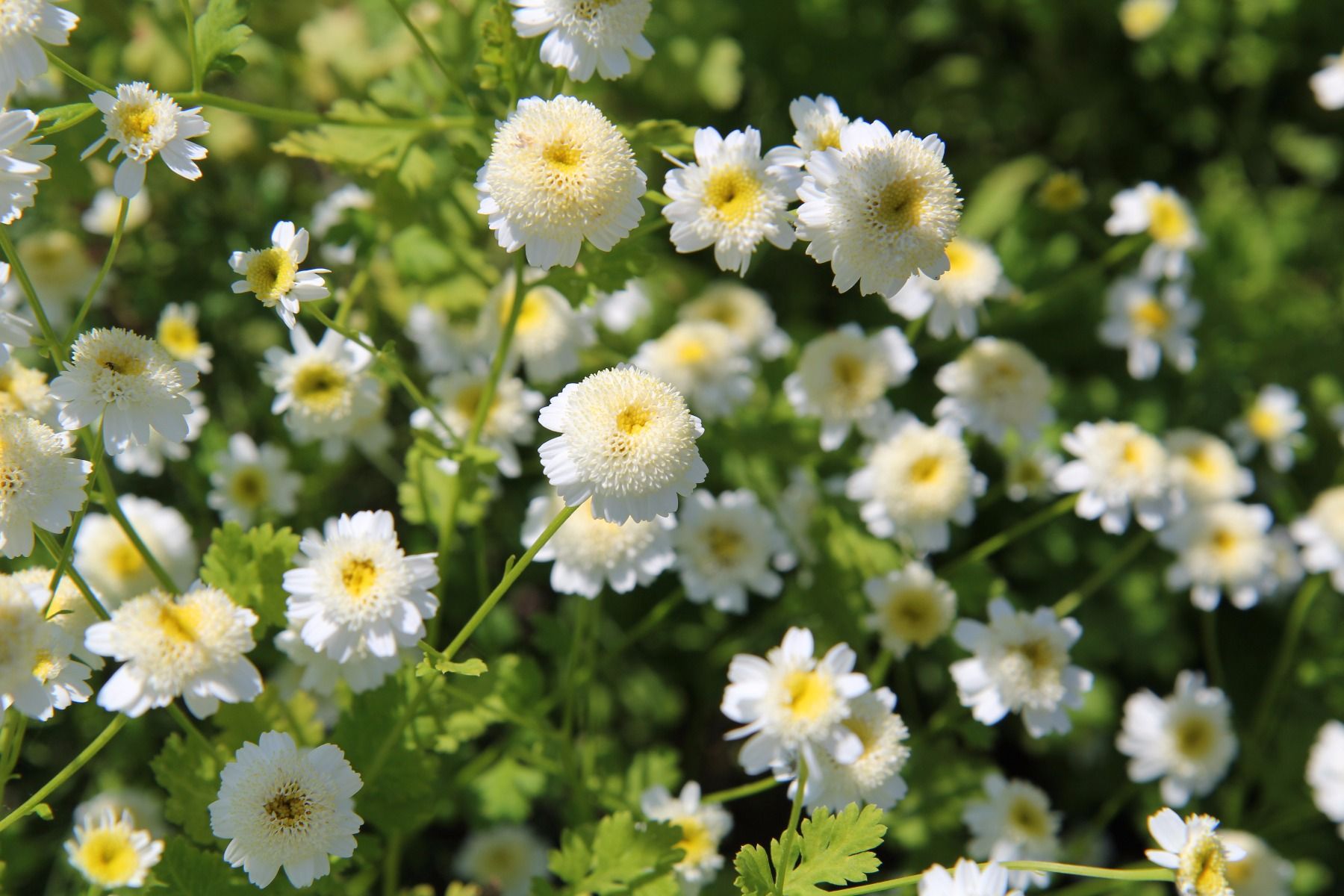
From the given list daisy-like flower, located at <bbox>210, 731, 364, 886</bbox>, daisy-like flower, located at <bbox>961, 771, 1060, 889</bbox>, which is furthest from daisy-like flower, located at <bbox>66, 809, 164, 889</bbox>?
daisy-like flower, located at <bbox>961, 771, 1060, 889</bbox>

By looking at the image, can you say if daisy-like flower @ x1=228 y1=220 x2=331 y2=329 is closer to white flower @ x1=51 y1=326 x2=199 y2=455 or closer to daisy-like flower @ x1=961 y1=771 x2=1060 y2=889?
white flower @ x1=51 y1=326 x2=199 y2=455

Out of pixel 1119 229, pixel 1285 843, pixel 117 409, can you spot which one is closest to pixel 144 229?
pixel 117 409

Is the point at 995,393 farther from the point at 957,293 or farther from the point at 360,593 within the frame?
the point at 360,593

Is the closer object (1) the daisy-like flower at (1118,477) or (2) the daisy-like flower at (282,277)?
(2) the daisy-like flower at (282,277)

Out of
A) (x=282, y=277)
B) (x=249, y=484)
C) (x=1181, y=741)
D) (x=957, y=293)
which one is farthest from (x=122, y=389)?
(x=1181, y=741)

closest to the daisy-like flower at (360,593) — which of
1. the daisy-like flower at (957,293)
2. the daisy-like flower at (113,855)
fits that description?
the daisy-like flower at (113,855)

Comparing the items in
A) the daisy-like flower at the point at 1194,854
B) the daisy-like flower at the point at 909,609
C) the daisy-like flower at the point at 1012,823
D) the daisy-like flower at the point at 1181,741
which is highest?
the daisy-like flower at the point at 909,609

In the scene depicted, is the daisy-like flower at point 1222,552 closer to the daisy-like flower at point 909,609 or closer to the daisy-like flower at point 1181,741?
the daisy-like flower at point 1181,741
